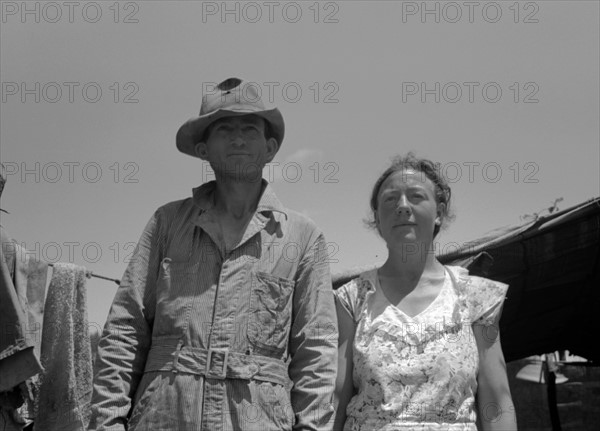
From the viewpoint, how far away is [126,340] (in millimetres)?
2656

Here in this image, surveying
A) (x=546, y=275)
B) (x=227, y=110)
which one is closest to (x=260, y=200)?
(x=227, y=110)

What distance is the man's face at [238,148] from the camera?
2.82m

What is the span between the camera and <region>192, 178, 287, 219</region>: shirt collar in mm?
2893

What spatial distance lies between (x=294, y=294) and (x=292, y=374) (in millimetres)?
267

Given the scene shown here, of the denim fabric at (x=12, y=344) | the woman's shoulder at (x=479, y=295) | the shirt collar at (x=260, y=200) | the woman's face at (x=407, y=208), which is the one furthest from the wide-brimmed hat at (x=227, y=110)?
the woman's shoulder at (x=479, y=295)

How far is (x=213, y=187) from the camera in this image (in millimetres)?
2996

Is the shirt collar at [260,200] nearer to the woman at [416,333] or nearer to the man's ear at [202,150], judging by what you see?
the man's ear at [202,150]

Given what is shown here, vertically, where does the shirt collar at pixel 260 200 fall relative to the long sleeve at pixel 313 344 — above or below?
above

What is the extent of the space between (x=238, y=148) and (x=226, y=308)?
0.55 meters

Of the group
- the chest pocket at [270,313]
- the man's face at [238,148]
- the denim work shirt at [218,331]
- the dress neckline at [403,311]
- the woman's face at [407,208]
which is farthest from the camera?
the woman's face at [407,208]

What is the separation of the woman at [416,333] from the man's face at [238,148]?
0.70 m

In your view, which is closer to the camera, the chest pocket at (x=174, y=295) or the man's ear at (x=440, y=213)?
the chest pocket at (x=174, y=295)

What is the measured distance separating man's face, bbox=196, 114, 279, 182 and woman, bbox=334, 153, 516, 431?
2.30 ft

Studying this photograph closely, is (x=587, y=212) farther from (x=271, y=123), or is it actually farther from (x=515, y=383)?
(x=515, y=383)
